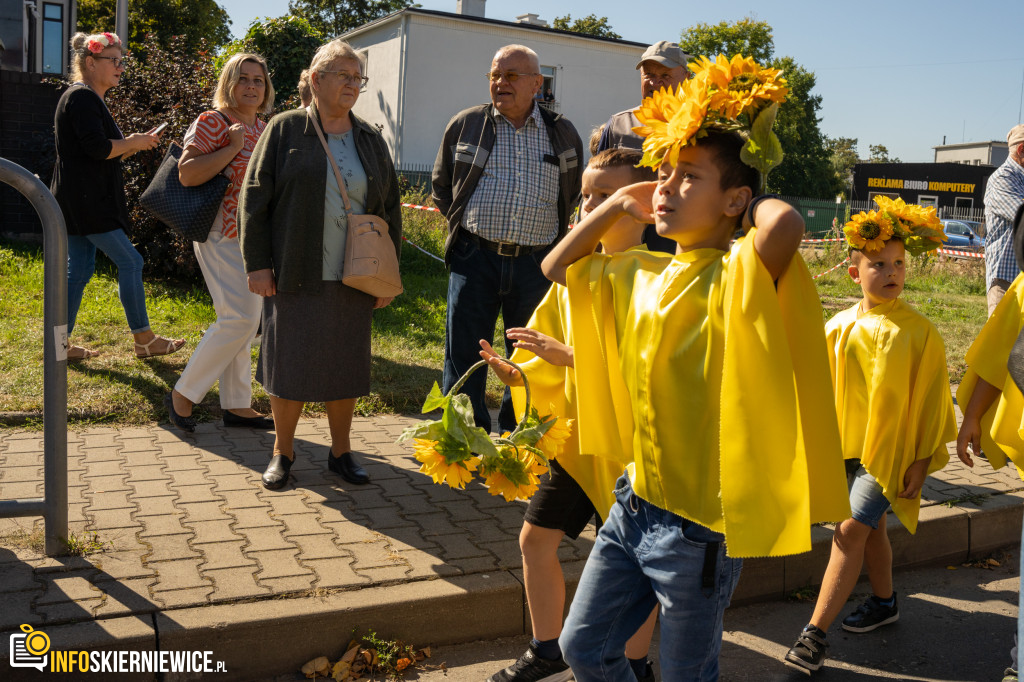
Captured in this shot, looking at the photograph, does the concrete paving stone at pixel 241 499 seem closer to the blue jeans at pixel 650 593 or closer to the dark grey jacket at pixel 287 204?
the dark grey jacket at pixel 287 204

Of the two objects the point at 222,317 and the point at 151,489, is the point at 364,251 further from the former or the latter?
the point at 151,489

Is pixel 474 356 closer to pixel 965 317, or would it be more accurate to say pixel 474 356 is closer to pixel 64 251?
pixel 64 251

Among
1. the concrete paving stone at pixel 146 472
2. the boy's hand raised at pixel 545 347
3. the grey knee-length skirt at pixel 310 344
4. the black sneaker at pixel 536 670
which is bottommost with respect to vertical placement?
the black sneaker at pixel 536 670

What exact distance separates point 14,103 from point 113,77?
285 inches

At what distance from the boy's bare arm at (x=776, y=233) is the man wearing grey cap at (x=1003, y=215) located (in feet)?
14.6

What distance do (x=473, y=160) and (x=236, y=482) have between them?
7.07ft

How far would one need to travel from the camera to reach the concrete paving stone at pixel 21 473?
458cm

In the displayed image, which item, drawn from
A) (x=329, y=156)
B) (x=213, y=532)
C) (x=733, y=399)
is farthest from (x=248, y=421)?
(x=733, y=399)

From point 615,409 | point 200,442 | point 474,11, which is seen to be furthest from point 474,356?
point 474,11

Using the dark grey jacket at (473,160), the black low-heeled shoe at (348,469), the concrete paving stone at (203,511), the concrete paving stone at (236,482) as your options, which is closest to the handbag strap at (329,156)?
the dark grey jacket at (473,160)

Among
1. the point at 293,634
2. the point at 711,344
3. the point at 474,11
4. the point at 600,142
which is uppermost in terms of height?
the point at 474,11

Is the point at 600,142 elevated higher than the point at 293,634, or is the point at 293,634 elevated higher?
the point at 600,142

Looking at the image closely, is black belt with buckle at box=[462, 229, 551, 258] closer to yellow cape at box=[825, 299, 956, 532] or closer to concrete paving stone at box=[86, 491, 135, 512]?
yellow cape at box=[825, 299, 956, 532]

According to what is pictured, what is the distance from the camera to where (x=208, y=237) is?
5.46m
